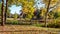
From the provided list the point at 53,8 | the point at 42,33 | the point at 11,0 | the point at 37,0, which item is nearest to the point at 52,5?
the point at 53,8

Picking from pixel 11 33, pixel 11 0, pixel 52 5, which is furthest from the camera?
pixel 52 5

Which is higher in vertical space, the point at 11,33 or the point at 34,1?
the point at 34,1

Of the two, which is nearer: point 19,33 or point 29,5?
point 19,33

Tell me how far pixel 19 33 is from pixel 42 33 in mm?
2147

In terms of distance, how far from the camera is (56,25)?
30.4 m

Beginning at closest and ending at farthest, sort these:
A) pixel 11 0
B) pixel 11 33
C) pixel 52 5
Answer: pixel 11 33 < pixel 11 0 < pixel 52 5

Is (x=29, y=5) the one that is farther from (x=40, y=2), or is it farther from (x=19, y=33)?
(x=19, y=33)

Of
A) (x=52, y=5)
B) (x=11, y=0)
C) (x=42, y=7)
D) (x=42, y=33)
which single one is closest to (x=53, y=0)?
(x=52, y=5)

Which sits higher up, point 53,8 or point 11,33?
point 53,8

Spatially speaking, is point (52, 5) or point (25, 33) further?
point (52, 5)

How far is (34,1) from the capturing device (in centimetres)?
3331

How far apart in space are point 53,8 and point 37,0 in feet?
11.4

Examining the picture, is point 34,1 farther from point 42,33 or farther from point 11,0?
point 42,33

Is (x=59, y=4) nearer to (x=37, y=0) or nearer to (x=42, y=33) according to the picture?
(x=37, y=0)
